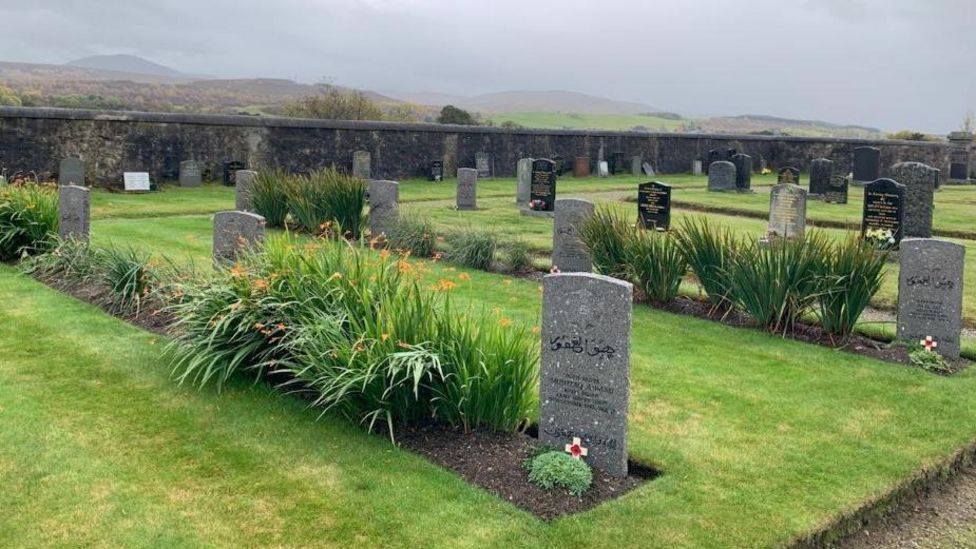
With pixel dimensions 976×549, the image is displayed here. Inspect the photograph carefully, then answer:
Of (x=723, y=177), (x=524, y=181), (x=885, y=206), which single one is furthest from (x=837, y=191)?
(x=885, y=206)

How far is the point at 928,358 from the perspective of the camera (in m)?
7.10

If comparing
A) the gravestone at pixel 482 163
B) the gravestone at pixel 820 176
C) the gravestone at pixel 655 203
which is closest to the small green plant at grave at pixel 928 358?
the gravestone at pixel 655 203

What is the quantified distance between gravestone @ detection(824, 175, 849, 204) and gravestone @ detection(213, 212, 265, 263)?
17885mm

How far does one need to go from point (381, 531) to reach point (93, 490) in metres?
1.60

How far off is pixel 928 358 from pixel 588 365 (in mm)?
3965

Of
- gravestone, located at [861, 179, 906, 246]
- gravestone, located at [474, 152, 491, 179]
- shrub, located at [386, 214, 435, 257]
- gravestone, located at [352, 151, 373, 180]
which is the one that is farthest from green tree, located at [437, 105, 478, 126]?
gravestone, located at [861, 179, 906, 246]

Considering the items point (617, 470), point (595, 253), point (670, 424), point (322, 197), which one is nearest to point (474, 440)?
point (617, 470)

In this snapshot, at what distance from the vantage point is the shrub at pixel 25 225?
10820mm

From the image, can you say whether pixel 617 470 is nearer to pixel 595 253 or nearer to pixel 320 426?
pixel 320 426

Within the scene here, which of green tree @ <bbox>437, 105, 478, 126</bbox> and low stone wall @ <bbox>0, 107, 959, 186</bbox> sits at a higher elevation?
green tree @ <bbox>437, 105, 478, 126</bbox>

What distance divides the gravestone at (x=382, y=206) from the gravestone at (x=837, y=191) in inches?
525

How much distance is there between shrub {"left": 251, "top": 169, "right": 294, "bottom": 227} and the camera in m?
14.6

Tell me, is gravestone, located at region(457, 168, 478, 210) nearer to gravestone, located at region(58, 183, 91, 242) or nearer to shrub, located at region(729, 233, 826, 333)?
gravestone, located at region(58, 183, 91, 242)

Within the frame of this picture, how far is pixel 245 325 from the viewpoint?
593 centimetres
